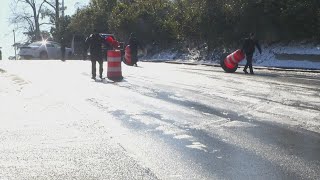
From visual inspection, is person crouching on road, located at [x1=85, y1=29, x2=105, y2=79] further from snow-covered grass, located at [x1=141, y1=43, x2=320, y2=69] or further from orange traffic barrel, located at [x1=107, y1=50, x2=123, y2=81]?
snow-covered grass, located at [x1=141, y1=43, x2=320, y2=69]

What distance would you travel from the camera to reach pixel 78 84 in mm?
15438

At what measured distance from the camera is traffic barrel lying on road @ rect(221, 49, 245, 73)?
68.0 ft

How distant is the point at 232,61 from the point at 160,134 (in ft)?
46.8

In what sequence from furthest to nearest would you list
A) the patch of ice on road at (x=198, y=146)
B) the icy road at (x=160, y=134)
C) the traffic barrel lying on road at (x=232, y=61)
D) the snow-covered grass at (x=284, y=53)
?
the snow-covered grass at (x=284, y=53)
the traffic barrel lying on road at (x=232, y=61)
the patch of ice on road at (x=198, y=146)
the icy road at (x=160, y=134)

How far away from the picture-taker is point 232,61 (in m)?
21.2

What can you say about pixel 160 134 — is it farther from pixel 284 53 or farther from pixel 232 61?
pixel 284 53

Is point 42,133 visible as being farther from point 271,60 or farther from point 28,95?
point 271,60

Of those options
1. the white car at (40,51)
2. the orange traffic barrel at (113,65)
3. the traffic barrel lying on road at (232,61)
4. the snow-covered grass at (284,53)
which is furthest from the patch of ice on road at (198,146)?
the white car at (40,51)

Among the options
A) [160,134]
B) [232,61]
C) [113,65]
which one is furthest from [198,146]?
[232,61]

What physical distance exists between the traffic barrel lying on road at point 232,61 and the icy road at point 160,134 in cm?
742

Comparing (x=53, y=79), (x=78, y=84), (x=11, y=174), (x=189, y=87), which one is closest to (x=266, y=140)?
(x=11, y=174)

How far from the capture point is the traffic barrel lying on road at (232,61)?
20719mm

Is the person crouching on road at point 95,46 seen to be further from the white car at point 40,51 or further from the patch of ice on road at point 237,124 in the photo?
the white car at point 40,51

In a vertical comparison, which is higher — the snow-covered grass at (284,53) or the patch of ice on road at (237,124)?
the snow-covered grass at (284,53)
